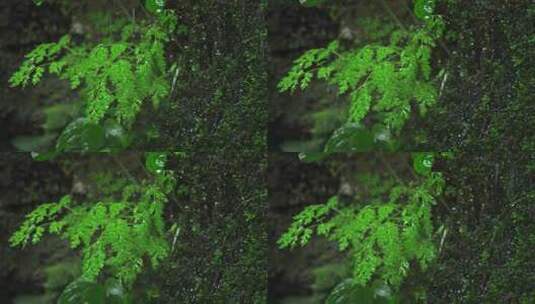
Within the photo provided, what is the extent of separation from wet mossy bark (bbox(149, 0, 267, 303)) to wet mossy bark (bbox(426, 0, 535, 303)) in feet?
2.47

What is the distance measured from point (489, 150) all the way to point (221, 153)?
105cm

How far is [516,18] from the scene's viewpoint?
2656mm

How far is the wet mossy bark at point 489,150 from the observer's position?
8.73ft

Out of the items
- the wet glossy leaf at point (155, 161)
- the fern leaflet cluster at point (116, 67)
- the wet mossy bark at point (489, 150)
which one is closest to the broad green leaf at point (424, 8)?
the wet mossy bark at point (489, 150)

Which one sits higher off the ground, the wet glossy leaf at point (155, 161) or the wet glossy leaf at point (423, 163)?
the wet glossy leaf at point (423, 163)

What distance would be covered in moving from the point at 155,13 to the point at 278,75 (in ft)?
1.84

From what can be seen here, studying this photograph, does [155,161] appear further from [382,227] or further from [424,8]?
[424,8]

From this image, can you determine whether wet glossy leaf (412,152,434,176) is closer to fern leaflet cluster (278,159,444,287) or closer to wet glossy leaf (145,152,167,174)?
fern leaflet cluster (278,159,444,287)

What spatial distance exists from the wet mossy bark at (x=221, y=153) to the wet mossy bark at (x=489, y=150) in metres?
0.75

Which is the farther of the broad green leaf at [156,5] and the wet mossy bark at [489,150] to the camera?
the broad green leaf at [156,5]

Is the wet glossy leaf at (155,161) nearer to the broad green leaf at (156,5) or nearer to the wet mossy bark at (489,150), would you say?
the broad green leaf at (156,5)

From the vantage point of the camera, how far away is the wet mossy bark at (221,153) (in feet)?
8.99

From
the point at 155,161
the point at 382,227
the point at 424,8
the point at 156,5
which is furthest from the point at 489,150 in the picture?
the point at 156,5

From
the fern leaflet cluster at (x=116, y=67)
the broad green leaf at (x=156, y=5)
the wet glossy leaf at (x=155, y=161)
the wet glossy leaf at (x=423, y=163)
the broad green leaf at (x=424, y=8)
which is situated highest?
the broad green leaf at (x=424, y=8)
